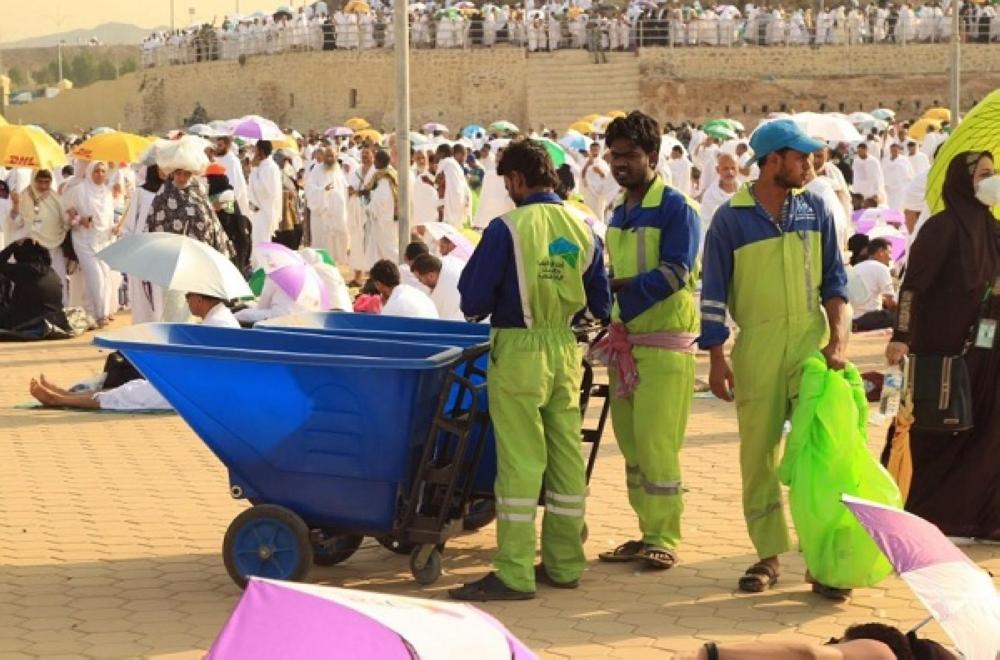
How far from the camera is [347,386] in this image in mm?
6449

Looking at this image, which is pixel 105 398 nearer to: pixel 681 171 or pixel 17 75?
pixel 681 171

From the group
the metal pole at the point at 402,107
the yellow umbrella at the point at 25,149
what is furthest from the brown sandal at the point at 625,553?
A: the yellow umbrella at the point at 25,149

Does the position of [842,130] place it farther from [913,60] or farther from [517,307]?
[913,60]

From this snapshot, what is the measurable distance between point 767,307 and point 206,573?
230 cm

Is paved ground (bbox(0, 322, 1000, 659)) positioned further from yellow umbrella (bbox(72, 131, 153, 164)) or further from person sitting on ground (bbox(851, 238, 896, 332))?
yellow umbrella (bbox(72, 131, 153, 164))

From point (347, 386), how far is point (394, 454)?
288 mm

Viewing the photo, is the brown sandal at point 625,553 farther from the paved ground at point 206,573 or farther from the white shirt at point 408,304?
the white shirt at point 408,304

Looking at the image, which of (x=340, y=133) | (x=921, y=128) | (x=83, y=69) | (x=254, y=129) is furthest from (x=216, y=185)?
(x=83, y=69)

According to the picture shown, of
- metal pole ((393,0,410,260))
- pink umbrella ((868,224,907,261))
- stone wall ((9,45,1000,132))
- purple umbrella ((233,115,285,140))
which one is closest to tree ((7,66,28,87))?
stone wall ((9,45,1000,132))

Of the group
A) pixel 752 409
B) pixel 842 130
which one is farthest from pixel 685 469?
pixel 842 130

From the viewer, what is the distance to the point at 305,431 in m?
6.54

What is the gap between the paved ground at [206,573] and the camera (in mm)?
6137

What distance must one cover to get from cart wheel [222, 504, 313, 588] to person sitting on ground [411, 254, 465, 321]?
4.53 m

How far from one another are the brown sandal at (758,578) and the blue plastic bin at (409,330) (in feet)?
3.33
